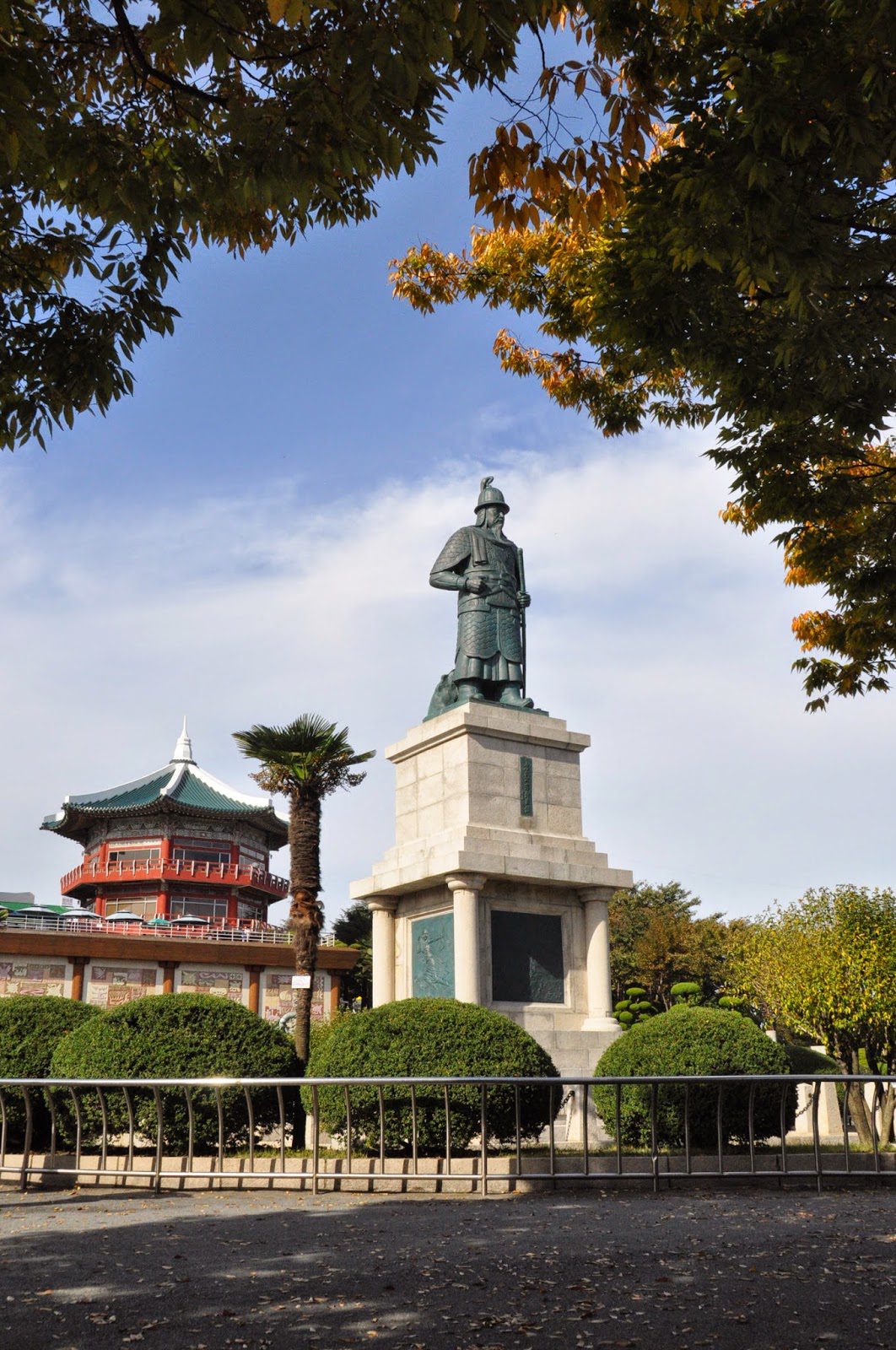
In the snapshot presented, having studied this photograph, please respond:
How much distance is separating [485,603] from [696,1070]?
968cm

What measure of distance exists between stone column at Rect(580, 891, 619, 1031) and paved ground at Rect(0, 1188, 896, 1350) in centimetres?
783

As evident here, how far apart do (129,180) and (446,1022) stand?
8.73m

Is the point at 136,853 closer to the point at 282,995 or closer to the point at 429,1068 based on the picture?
the point at 282,995

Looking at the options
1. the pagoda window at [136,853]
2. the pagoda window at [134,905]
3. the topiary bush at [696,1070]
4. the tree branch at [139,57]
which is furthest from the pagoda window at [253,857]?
the tree branch at [139,57]

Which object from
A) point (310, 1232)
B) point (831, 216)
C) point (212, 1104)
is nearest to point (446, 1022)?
point (212, 1104)

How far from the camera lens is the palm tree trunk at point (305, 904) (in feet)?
69.3

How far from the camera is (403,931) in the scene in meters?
→ 18.2

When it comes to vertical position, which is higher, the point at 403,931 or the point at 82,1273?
the point at 403,931

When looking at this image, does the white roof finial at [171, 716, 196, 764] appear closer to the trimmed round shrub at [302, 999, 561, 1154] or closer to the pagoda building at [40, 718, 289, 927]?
the pagoda building at [40, 718, 289, 927]

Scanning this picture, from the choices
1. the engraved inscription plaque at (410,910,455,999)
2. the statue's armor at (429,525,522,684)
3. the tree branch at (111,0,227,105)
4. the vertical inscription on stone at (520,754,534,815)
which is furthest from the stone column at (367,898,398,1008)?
the tree branch at (111,0,227,105)

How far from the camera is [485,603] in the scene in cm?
1966

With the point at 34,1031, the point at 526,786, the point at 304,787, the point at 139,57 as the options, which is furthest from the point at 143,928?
the point at 139,57

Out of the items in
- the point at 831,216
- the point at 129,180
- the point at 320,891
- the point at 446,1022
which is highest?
the point at 831,216

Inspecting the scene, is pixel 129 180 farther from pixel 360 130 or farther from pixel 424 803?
pixel 424 803
